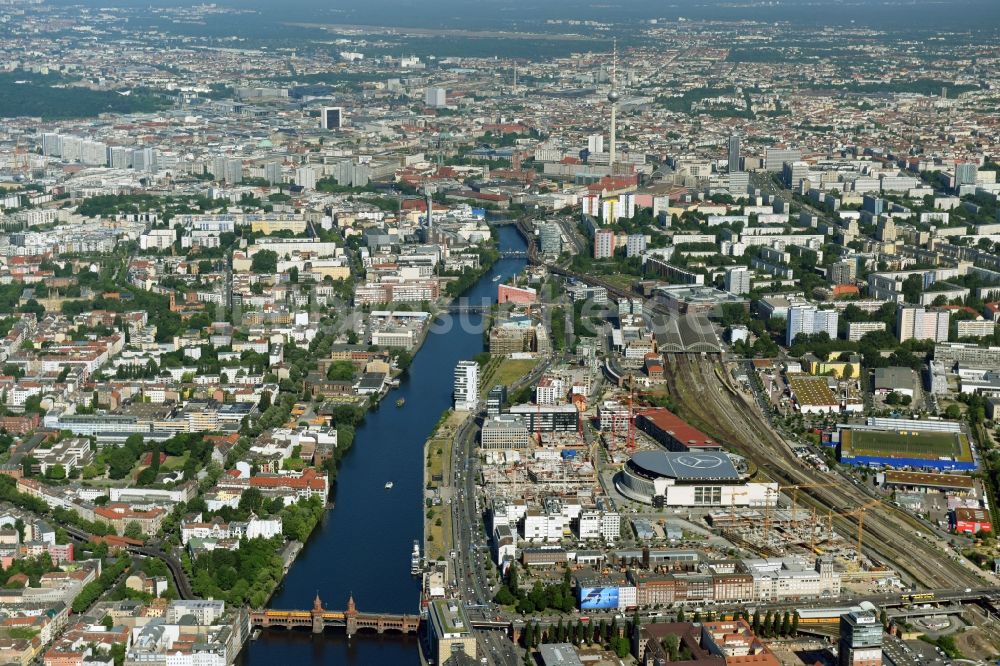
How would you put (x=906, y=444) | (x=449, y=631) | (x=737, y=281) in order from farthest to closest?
(x=737, y=281), (x=906, y=444), (x=449, y=631)

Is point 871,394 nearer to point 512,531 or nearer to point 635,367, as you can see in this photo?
point 635,367

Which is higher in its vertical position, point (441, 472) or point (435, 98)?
point (441, 472)

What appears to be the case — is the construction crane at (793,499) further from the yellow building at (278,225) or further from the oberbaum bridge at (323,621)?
the yellow building at (278,225)

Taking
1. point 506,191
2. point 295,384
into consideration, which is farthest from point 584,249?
point 295,384

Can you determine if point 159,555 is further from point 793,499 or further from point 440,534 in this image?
point 793,499

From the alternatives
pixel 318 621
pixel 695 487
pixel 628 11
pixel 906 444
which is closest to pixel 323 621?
pixel 318 621

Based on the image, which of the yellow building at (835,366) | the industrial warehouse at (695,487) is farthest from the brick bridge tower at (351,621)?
the yellow building at (835,366)

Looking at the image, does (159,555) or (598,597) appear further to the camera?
(159,555)

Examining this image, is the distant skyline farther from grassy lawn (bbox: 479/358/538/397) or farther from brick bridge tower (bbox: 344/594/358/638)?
brick bridge tower (bbox: 344/594/358/638)
